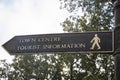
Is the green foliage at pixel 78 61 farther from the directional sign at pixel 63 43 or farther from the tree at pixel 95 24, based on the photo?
the directional sign at pixel 63 43

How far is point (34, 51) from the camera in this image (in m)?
5.79

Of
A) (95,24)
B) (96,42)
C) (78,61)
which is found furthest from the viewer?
(78,61)

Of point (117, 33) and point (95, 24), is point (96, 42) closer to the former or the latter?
point (117, 33)

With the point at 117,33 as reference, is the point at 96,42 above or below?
below

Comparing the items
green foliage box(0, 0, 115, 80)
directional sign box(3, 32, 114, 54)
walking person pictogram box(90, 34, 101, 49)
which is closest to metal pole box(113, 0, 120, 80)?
directional sign box(3, 32, 114, 54)

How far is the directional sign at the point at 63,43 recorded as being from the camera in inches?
216

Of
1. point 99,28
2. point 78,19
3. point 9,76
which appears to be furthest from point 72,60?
point 9,76

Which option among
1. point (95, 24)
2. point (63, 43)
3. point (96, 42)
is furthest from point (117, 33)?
point (95, 24)

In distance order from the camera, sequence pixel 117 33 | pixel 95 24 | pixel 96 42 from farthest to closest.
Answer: pixel 95 24, pixel 96 42, pixel 117 33

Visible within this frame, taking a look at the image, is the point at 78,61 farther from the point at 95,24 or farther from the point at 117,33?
the point at 117,33

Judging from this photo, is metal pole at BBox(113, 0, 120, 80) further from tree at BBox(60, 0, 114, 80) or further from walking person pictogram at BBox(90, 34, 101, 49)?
tree at BBox(60, 0, 114, 80)

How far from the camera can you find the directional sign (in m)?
5.49

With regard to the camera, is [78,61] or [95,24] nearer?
[95,24]

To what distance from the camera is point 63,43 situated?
577 cm
